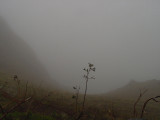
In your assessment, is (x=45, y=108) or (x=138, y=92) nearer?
(x=45, y=108)

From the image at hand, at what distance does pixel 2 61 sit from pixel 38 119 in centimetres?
7479

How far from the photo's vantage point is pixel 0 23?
10238 cm

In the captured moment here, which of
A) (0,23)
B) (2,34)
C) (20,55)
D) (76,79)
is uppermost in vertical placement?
(0,23)

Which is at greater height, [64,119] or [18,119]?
[18,119]

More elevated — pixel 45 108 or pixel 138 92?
pixel 45 108

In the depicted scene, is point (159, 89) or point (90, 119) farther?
point (159, 89)

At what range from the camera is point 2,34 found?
303ft

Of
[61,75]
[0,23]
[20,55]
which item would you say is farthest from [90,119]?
[61,75]

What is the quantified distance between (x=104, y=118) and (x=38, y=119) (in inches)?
202

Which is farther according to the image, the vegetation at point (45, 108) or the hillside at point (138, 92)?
the hillside at point (138, 92)

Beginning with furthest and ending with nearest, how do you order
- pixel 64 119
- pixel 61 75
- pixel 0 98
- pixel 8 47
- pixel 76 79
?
pixel 76 79
pixel 61 75
pixel 8 47
pixel 0 98
pixel 64 119

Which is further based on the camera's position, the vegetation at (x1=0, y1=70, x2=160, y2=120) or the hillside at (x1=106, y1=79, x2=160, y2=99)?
the hillside at (x1=106, y1=79, x2=160, y2=99)

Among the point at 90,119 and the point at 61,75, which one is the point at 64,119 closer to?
the point at 90,119

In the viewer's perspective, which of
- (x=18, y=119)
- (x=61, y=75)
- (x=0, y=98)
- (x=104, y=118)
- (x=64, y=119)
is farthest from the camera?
(x=61, y=75)
